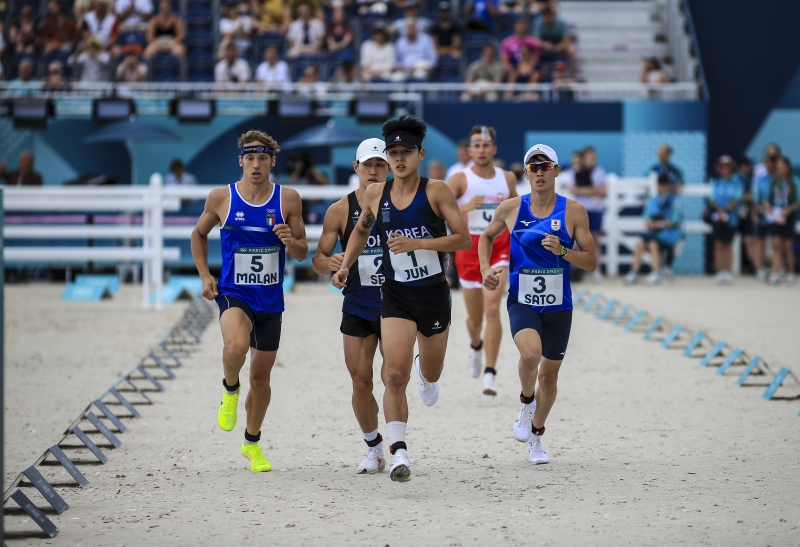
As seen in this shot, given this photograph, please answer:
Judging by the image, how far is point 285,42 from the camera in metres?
23.8

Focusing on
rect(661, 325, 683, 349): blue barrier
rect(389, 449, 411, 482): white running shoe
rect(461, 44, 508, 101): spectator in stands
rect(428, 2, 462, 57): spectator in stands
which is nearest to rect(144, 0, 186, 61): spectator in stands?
rect(428, 2, 462, 57): spectator in stands

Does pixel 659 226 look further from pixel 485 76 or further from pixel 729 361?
pixel 729 361

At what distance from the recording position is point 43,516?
6.02 metres

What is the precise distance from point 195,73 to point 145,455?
16.1 metres

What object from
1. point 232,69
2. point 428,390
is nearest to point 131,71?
point 232,69

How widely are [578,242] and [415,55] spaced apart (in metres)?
16.0

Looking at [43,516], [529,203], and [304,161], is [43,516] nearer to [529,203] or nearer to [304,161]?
[529,203]

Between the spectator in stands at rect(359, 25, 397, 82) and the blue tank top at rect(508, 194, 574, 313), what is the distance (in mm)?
15292

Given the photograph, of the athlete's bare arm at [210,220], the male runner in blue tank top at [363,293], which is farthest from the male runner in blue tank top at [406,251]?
the athlete's bare arm at [210,220]

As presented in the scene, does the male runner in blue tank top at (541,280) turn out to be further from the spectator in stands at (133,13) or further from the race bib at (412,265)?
the spectator in stands at (133,13)

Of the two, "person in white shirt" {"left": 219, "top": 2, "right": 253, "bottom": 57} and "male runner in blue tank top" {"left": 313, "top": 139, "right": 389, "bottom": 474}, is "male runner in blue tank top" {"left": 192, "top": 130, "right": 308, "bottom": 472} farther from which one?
"person in white shirt" {"left": 219, "top": 2, "right": 253, "bottom": 57}

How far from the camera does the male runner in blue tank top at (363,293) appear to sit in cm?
745

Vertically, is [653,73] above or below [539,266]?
above

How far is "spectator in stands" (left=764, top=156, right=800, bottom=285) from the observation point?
21.7m
